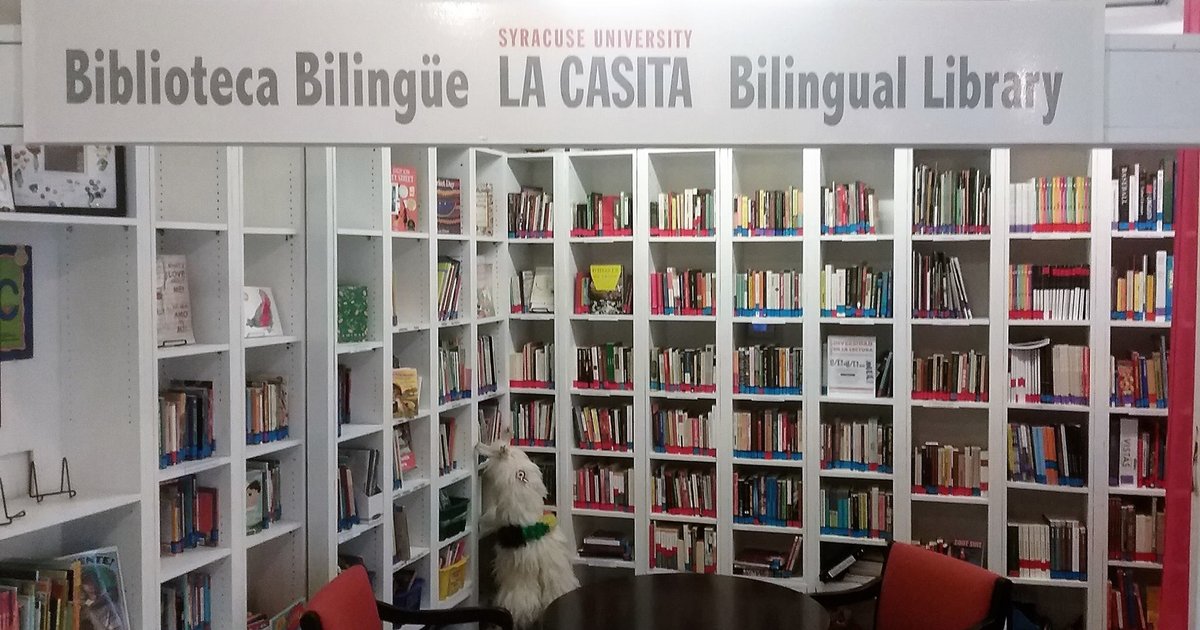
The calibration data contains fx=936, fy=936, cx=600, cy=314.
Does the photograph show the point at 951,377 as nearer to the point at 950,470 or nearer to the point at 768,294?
the point at 950,470

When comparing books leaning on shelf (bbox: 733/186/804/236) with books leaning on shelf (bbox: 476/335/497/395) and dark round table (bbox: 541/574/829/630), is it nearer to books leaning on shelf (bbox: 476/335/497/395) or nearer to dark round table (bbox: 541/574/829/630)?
books leaning on shelf (bbox: 476/335/497/395)

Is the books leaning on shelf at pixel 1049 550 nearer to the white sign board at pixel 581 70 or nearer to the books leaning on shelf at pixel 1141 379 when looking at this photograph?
the books leaning on shelf at pixel 1141 379

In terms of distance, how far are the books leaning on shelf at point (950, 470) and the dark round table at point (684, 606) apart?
A: 1397mm

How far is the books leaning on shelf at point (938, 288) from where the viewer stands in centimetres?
438

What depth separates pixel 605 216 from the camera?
4918mm

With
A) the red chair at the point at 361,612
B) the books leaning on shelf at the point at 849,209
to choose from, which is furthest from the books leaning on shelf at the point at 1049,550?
the red chair at the point at 361,612

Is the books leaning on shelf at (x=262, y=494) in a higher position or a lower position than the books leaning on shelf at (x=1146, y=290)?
lower

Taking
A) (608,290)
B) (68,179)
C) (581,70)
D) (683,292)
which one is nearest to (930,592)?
(683,292)

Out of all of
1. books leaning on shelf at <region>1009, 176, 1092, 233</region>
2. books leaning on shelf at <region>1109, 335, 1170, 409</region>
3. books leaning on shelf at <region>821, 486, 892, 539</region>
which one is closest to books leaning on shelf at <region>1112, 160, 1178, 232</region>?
books leaning on shelf at <region>1009, 176, 1092, 233</region>

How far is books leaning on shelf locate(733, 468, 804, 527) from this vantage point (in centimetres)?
465

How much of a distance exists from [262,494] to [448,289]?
140 cm

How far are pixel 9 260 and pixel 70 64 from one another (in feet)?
4.58

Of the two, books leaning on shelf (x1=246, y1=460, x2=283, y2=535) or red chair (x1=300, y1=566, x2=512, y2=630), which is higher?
books leaning on shelf (x1=246, y1=460, x2=283, y2=535)

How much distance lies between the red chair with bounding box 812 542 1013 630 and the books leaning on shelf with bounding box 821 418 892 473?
1.20 m
